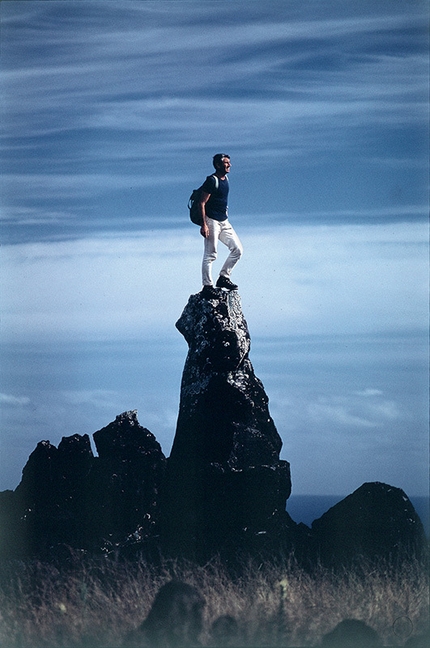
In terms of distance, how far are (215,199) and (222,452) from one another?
3.40 meters

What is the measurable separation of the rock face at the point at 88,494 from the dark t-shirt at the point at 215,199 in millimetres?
3204

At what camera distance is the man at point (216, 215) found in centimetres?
1241

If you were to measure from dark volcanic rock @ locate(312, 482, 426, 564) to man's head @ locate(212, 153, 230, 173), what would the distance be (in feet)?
16.0

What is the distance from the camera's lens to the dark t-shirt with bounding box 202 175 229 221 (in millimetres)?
12445

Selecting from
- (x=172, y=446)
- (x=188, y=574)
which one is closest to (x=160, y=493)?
(x=172, y=446)

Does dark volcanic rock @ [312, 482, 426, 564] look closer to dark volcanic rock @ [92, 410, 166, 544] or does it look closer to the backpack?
dark volcanic rock @ [92, 410, 166, 544]

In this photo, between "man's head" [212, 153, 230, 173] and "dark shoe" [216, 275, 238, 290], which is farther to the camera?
"dark shoe" [216, 275, 238, 290]

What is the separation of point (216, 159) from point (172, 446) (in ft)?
13.1

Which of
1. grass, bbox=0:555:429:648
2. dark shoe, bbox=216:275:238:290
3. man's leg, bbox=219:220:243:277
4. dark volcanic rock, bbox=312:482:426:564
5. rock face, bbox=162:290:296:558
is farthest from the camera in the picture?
dark shoe, bbox=216:275:238:290

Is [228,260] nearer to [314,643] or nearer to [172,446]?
[172,446]

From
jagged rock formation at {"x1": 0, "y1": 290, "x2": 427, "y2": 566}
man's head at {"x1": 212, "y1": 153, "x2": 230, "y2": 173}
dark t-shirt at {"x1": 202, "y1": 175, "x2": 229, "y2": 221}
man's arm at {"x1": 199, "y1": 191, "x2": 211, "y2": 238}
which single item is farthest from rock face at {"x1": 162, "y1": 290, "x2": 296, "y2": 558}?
man's head at {"x1": 212, "y1": 153, "x2": 230, "y2": 173}

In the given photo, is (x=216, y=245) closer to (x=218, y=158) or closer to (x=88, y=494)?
(x=218, y=158)

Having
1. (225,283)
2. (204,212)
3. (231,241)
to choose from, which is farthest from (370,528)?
(204,212)

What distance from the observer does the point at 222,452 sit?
493 inches
